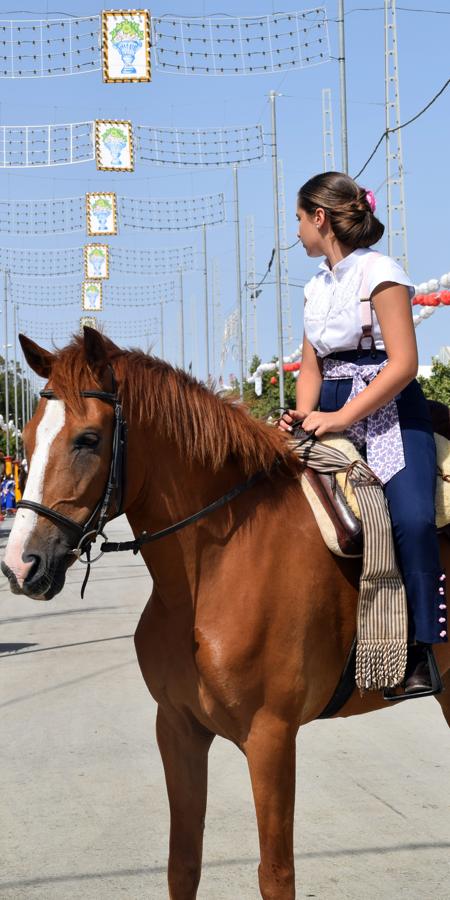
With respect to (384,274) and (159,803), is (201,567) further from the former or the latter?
(159,803)

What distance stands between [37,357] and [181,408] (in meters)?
0.48

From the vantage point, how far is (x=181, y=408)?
3551 mm

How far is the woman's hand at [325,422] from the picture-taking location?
3814mm

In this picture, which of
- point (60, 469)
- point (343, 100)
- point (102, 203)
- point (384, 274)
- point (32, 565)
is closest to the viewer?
point (32, 565)

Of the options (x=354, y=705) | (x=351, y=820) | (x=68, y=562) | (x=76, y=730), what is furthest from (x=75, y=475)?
(x=76, y=730)

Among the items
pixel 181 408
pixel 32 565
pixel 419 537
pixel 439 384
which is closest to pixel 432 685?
pixel 419 537

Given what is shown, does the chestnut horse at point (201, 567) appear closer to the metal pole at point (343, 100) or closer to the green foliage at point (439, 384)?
the metal pole at point (343, 100)

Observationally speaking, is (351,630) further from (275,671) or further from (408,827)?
(408,827)

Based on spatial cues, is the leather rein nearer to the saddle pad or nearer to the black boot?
the saddle pad

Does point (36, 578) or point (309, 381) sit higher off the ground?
point (309, 381)

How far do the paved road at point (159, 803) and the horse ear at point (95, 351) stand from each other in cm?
222

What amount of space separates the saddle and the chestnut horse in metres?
0.05

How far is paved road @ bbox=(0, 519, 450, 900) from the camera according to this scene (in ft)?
14.8

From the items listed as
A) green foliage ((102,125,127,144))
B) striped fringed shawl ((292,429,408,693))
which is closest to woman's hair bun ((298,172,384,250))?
striped fringed shawl ((292,429,408,693))
